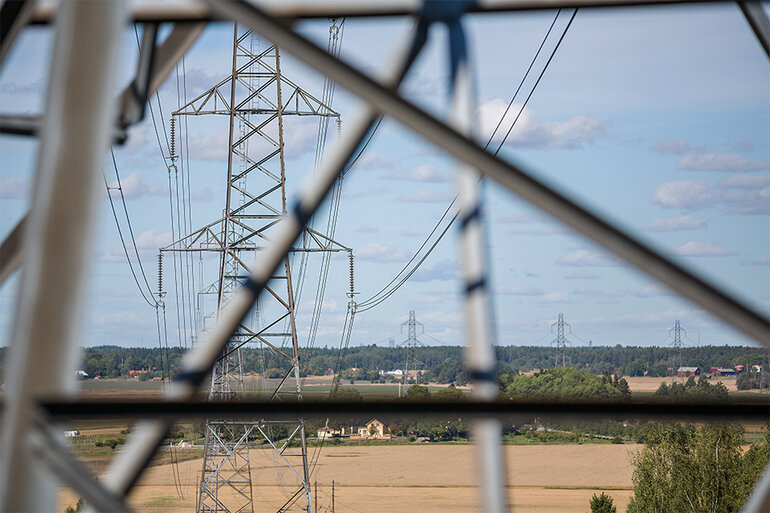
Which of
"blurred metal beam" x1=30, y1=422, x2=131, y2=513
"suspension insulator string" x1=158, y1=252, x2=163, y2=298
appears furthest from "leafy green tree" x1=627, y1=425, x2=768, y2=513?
"blurred metal beam" x1=30, y1=422, x2=131, y2=513

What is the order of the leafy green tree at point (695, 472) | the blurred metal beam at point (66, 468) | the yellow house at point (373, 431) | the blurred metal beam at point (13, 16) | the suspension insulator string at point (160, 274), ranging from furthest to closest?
the yellow house at point (373, 431) → the leafy green tree at point (695, 472) → the suspension insulator string at point (160, 274) → the blurred metal beam at point (13, 16) → the blurred metal beam at point (66, 468)

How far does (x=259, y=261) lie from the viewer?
159 cm

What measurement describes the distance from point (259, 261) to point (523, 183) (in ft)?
1.82

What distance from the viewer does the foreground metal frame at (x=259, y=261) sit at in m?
1.20

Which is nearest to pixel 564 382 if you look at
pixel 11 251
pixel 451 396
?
pixel 451 396

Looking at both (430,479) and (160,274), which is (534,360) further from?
(160,274)

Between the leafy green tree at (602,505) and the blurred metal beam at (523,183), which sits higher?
the blurred metal beam at (523,183)

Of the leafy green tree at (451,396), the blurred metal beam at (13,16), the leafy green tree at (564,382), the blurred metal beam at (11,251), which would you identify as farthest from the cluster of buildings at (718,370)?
the blurred metal beam at (13,16)

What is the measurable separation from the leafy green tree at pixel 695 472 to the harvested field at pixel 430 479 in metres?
4.09

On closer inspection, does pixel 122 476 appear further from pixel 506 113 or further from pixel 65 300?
pixel 506 113

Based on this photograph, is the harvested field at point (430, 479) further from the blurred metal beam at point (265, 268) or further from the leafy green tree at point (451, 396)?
the blurred metal beam at point (265, 268)

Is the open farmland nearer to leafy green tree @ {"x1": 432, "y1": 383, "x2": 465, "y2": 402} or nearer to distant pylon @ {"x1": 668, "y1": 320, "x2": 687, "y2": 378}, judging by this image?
distant pylon @ {"x1": 668, "y1": 320, "x2": 687, "y2": 378}

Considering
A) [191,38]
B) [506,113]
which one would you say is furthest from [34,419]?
[506,113]

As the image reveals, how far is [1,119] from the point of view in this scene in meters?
1.97
